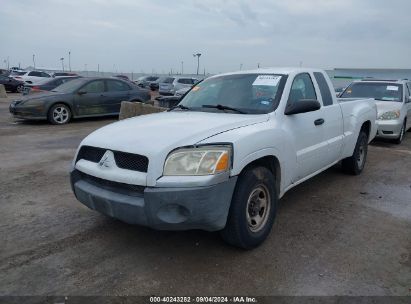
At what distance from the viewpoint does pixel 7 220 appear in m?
4.27

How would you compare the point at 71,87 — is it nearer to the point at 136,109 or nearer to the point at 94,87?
the point at 94,87

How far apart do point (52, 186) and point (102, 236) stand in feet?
6.67

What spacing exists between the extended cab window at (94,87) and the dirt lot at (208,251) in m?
7.55

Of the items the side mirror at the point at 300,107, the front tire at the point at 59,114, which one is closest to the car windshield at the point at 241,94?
the side mirror at the point at 300,107

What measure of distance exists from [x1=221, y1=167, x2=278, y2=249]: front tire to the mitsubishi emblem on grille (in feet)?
3.65

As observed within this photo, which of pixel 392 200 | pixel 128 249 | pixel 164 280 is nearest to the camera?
pixel 164 280

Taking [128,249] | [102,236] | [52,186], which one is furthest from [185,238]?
[52,186]

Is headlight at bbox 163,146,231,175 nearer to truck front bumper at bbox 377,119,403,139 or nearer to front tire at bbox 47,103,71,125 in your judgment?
truck front bumper at bbox 377,119,403,139

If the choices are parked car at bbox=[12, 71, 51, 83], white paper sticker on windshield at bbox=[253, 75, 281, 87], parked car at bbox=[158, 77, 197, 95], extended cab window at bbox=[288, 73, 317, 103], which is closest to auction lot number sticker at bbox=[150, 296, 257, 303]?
extended cab window at bbox=[288, 73, 317, 103]

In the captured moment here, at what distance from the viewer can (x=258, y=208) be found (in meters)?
3.66

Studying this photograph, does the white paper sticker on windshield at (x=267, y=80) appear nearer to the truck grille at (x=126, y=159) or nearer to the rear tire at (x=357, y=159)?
the truck grille at (x=126, y=159)

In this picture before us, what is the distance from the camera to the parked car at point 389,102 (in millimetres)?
9422

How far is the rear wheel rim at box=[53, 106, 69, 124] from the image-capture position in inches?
473

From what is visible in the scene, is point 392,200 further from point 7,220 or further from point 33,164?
point 33,164
